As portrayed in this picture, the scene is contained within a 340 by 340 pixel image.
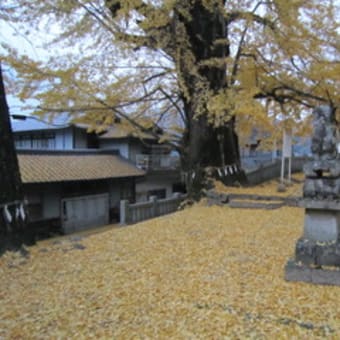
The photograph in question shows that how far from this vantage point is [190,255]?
4.82 metres

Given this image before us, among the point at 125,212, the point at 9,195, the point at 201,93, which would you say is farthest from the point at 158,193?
the point at 9,195

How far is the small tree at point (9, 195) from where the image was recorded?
5035 mm

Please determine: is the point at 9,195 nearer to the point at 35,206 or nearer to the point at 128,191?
the point at 35,206

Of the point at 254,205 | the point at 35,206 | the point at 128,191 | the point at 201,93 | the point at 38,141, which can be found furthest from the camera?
the point at 38,141

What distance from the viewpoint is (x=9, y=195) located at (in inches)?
204

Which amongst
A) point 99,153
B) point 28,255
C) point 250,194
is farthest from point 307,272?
point 99,153

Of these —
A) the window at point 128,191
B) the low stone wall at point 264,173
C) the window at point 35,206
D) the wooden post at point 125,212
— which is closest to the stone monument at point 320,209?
the wooden post at point 125,212

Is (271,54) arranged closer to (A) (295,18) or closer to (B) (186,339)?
(A) (295,18)

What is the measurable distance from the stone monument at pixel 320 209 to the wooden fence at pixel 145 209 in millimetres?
6350

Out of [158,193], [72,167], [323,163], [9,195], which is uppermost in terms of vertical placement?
[323,163]

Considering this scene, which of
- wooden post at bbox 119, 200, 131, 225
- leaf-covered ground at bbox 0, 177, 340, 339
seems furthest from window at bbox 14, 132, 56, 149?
leaf-covered ground at bbox 0, 177, 340, 339

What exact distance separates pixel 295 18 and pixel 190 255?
692 cm

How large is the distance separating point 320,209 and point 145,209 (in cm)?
704

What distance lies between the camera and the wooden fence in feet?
31.6
